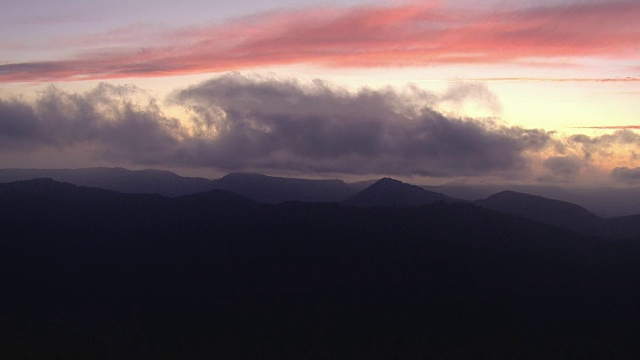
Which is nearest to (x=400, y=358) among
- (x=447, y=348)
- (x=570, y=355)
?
(x=447, y=348)

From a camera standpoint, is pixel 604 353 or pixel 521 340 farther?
pixel 521 340

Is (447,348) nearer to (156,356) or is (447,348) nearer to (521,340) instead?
(521,340)

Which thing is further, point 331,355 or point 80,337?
point 80,337

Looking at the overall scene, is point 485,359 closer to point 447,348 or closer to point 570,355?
point 447,348

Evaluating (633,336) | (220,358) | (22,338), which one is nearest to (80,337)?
(22,338)

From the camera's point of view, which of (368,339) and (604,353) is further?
(368,339)

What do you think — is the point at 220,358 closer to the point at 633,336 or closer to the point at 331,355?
the point at 331,355

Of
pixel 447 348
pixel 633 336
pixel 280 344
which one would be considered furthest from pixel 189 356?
pixel 633 336
